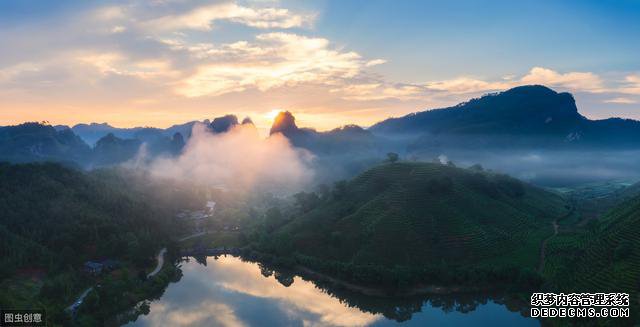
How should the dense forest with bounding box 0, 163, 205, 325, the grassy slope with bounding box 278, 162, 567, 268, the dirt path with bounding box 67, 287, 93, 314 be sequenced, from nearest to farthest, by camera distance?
the dirt path with bounding box 67, 287, 93, 314 → the dense forest with bounding box 0, 163, 205, 325 → the grassy slope with bounding box 278, 162, 567, 268

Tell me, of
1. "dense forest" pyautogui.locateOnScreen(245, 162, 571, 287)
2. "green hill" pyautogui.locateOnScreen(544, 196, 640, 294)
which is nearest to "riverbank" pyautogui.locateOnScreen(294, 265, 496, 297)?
"dense forest" pyautogui.locateOnScreen(245, 162, 571, 287)

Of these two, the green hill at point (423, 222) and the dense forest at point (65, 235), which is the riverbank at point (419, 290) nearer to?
the green hill at point (423, 222)

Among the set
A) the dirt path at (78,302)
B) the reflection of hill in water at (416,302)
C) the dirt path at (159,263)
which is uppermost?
the dirt path at (78,302)

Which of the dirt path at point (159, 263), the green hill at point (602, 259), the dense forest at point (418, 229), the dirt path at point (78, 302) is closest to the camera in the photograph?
the green hill at point (602, 259)

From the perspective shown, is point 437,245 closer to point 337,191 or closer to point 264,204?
point 337,191

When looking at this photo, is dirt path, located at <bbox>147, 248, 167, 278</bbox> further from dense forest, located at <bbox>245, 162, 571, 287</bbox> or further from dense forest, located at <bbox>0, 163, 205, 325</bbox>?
dense forest, located at <bbox>245, 162, 571, 287</bbox>

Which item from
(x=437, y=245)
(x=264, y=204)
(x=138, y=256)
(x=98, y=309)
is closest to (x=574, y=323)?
(x=437, y=245)

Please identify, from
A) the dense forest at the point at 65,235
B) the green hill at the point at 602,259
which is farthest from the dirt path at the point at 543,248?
the dense forest at the point at 65,235
